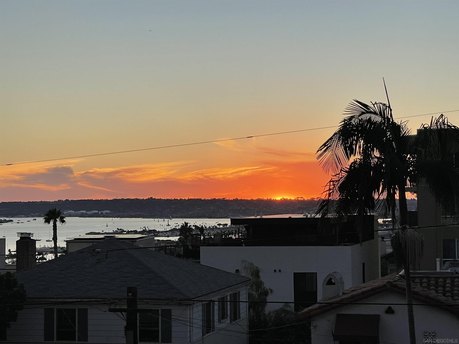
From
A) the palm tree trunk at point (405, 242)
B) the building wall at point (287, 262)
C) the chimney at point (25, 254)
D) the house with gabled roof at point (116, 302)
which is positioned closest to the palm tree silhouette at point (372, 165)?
the palm tree trunk at point (405, 242)

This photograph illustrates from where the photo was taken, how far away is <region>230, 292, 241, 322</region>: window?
3291cm

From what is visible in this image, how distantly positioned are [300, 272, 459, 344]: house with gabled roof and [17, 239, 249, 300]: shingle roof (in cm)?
590

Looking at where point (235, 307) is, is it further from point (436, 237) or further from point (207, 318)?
point (436, 237)

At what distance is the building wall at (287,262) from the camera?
46.5 m

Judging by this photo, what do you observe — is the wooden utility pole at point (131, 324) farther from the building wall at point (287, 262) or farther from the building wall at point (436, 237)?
the building wall at point (436, 237)

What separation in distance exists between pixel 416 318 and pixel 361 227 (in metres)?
6.38

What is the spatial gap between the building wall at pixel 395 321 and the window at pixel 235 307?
920cm

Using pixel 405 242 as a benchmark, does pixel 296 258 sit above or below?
below

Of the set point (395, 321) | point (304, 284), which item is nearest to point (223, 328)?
point (395, 321)

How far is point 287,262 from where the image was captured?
156 feet

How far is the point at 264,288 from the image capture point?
1871 inches

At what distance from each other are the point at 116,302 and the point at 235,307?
7757mm

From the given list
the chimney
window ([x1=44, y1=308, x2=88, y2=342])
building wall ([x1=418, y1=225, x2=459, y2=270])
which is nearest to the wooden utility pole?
window ([x1=44, y1=308, x2=88, y2=342])

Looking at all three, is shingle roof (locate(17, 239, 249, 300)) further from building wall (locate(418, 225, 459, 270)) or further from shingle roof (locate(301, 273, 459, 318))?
building wall (locate(418, 225, 459, 270))
